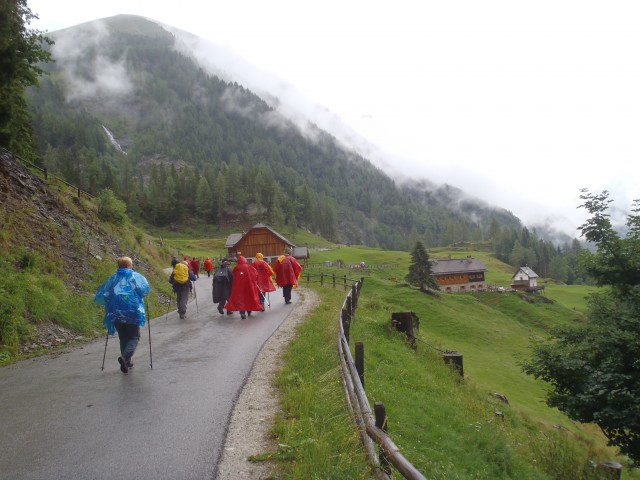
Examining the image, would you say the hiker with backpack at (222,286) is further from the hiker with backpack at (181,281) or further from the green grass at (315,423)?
the green grass at (315,423)

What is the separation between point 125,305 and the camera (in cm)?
890

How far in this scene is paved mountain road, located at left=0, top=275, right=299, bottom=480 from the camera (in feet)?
17.1

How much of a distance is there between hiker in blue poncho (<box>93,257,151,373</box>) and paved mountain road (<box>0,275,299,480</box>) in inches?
24.5

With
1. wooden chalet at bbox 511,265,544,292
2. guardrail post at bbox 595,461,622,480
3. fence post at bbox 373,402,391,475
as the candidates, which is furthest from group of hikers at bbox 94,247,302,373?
wooden chalet at bbox 511,265,544,292

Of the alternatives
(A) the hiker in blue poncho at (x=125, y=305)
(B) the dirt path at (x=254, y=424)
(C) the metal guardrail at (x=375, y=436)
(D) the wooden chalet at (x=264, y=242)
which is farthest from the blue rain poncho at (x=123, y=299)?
(D) the wooden chalet at (x=264, y=242)

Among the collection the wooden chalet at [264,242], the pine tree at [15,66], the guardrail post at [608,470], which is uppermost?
the pine tree at [15,66]

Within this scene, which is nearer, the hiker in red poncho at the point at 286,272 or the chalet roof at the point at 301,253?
the hiker in red poncho at the point at 286,272

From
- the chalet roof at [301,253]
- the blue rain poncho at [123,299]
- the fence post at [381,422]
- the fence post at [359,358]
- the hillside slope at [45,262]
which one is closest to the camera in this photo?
the fence post at [381,422]

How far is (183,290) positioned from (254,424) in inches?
442

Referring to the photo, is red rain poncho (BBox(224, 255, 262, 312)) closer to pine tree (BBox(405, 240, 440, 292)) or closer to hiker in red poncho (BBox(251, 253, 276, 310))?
hiker in red poncho (BBox(251, 253, 276, 310))

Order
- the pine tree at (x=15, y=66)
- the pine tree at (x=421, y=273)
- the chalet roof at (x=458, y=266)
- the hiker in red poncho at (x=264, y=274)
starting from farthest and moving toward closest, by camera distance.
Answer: the chalet roof at (x=458, y=266) → the pine tree at (x=421, y=273) → the hiker in red poncho at (x=264, y=274) → the pine tree at (x=15, y=66)

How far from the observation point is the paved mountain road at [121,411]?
5.21m

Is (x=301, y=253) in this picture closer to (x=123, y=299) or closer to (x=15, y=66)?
(x=15, y=66)

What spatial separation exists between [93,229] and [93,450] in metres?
18.2
